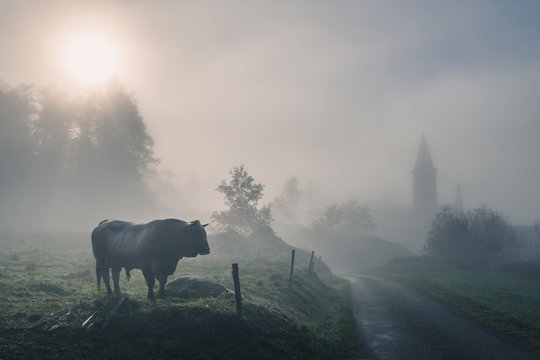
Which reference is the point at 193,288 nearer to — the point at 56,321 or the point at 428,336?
the point at 56,321

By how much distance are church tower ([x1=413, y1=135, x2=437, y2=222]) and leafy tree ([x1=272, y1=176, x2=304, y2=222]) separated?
52235 millimetres

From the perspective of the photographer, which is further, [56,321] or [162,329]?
[56,321]

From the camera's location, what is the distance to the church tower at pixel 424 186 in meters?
137

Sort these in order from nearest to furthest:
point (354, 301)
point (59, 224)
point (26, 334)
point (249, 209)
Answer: point (26, 334) → point (354, 301) → point (59, 224) → point (249, 209)

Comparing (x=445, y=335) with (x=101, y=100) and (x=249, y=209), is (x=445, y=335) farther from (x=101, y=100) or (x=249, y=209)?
(x=101, y=100)

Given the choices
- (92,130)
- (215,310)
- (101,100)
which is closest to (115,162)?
(92,130)

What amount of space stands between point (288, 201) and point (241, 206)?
61.7 metres

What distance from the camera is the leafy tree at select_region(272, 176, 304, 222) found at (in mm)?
121750

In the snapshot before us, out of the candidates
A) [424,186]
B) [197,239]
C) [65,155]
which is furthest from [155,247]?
[424,186]

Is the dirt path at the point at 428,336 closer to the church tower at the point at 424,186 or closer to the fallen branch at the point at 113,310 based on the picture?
the fallen branch at the point at 113,310

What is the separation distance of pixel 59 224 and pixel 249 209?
31.9 metres

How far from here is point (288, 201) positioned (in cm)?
12538

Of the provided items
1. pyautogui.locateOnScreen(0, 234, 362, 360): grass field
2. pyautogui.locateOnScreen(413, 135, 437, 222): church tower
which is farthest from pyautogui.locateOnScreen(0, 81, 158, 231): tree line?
pyautogui.locateOnScreen(413, 135, 437, 222): church tower

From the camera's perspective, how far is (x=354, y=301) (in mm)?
21719
